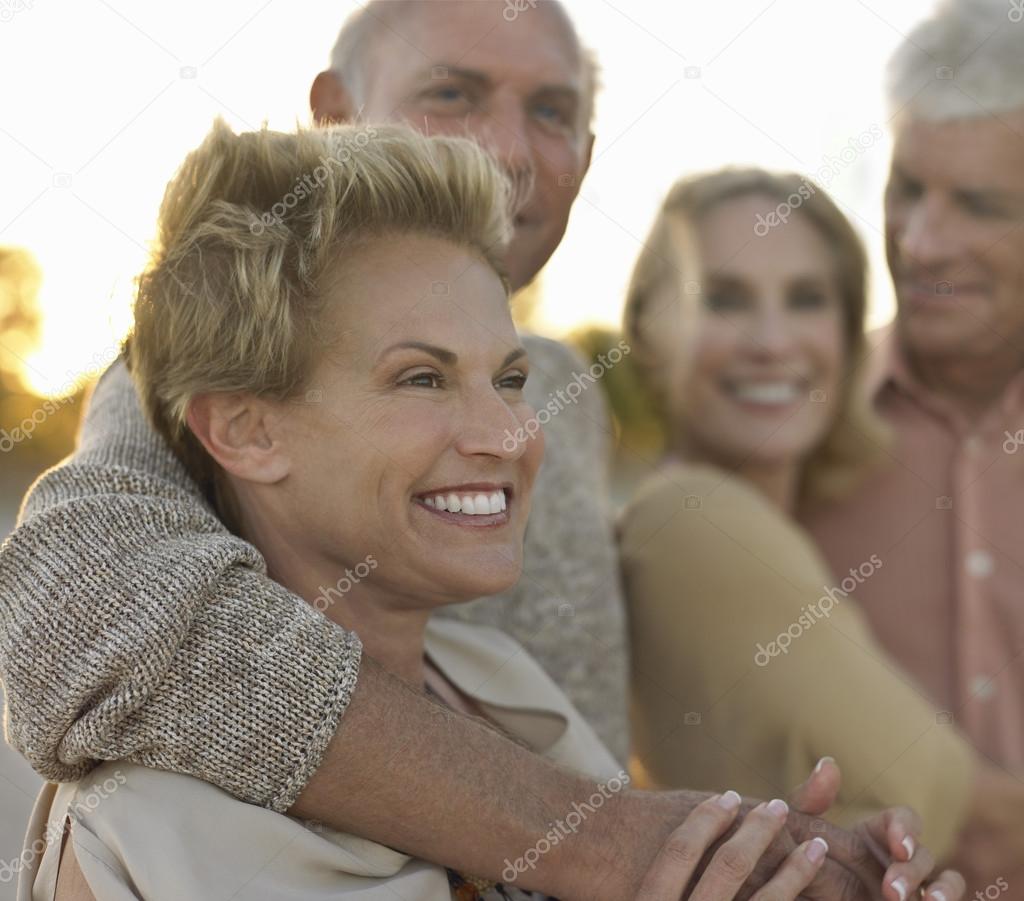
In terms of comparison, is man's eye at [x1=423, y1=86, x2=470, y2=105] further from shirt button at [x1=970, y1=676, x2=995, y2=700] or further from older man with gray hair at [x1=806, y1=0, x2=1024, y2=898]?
shirt button at [x1=970, y1=676, x2=995, y2=700]

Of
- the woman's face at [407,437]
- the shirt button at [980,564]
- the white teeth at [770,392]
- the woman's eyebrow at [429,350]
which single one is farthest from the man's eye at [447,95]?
the shirt button at [980,564]

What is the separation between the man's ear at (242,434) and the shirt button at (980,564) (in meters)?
2.28

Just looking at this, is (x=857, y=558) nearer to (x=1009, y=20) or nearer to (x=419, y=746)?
(x=1009, y=20)

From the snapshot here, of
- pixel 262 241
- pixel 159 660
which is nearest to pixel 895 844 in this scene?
pixel 159 660

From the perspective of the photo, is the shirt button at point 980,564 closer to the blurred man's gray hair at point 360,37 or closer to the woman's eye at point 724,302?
the woman's eye at point 724,302

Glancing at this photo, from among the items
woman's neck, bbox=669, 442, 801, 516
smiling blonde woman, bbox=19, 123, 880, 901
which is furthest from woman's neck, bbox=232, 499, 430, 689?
woman's neck, bbox=669, 442, 801, 516

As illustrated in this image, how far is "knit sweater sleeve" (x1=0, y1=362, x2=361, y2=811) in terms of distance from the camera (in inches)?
62.8

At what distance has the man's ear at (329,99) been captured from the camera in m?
2.81

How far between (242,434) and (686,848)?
97 centimetres

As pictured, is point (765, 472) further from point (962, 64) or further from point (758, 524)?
point (962, 64)

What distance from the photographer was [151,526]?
175 cm

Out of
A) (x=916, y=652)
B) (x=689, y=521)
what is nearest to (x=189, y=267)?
(x=689, y=521)

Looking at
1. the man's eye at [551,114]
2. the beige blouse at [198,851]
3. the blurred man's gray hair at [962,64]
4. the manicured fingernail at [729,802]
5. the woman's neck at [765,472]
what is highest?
the blurred man's gray hair at [962,64]

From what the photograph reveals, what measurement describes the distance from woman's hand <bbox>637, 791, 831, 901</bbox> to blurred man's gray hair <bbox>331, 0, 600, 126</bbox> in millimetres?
1814
